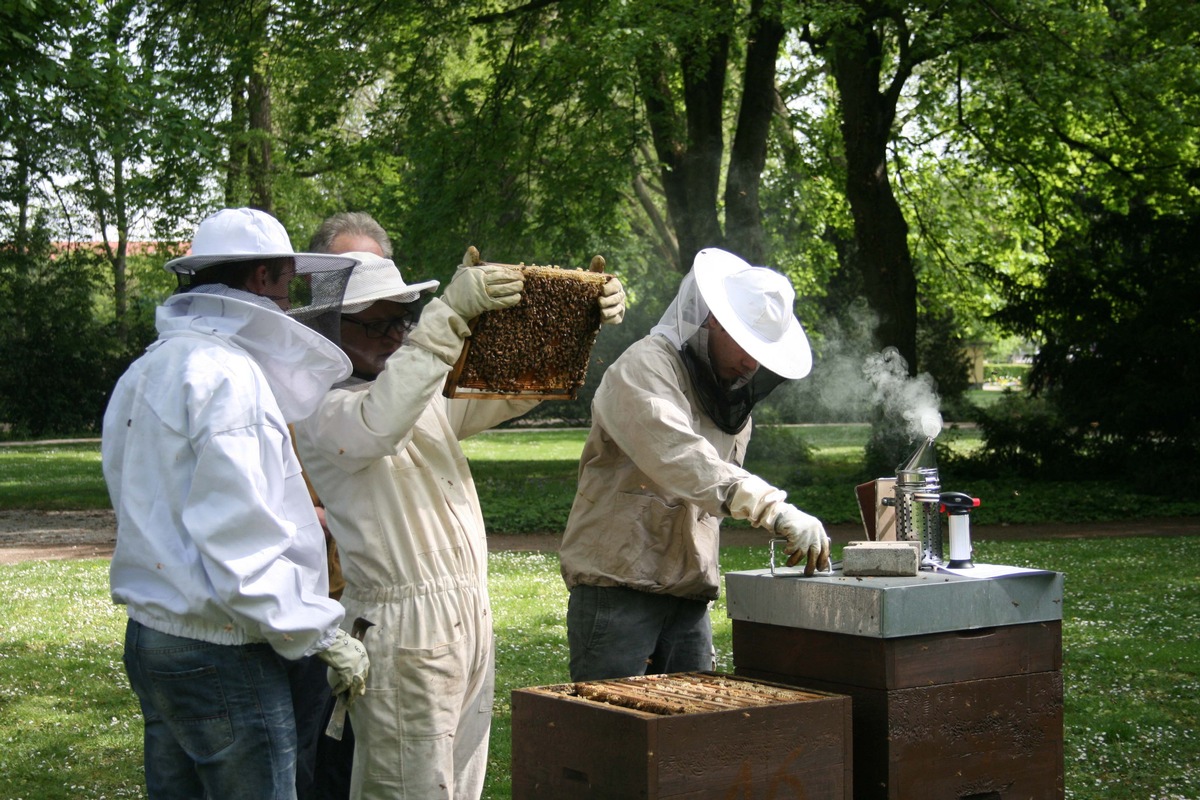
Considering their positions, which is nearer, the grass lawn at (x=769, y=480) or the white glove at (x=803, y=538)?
the white glove at (x=803, y=538)

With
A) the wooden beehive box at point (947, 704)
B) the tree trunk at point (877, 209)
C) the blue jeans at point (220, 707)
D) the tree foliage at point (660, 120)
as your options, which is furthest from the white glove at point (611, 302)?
the tree trunk at point (877, 209)

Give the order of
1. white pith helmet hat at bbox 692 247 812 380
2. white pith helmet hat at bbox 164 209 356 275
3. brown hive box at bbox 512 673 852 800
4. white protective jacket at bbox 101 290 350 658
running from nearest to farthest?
1. white protective jacket at bbox 101 290 350 658
2. brown hive box at bbox 512 673 852 800
3. white pith helmet hat at bbox 164 209 356 275
4. white pith helmet hat at bbox 692 247 812 380

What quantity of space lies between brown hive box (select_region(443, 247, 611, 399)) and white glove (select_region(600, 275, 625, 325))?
0.01 meters

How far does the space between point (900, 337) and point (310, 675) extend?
1095 cm

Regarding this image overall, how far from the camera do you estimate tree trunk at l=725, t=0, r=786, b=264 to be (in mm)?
12883

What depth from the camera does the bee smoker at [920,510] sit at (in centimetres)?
268

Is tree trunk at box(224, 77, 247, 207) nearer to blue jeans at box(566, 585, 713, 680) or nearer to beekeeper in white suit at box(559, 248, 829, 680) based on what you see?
beekeeper in white suit at box(559, 248, 829, 680)

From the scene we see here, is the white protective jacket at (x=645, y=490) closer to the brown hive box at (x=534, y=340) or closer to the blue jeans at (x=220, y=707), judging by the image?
the brown hive box at (x=534, y=340)

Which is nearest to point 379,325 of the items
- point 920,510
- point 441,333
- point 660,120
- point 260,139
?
point 441,333

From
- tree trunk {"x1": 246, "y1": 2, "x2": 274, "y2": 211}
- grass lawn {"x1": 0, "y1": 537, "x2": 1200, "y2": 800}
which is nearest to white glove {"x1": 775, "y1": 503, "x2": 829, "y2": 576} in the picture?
grass lawn {"x1": 0, "y1": 537, "x2": 1200, "y2": 800}

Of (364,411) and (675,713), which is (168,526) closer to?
(364,411)

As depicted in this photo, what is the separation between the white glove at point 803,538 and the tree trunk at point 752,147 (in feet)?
33.8

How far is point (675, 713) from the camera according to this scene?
2.07 m

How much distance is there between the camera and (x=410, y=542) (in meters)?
2.44
